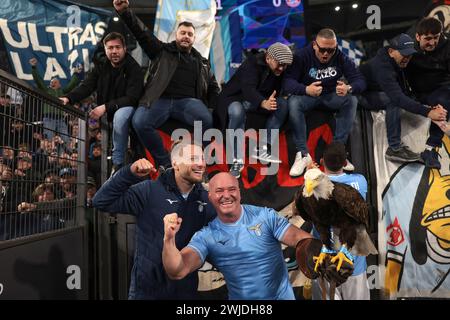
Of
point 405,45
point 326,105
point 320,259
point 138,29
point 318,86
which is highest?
point 138,29

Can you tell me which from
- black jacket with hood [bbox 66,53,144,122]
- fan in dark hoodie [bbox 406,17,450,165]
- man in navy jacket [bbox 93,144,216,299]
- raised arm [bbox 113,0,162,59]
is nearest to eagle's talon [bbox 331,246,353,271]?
man in navy jacket [bbox 93,144,216,299]

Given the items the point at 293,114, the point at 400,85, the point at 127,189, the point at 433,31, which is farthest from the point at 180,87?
the point at 433,31

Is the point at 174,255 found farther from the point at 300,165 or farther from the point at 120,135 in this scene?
the point at 300,165

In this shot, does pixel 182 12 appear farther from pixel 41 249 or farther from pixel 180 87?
pixel 41 249

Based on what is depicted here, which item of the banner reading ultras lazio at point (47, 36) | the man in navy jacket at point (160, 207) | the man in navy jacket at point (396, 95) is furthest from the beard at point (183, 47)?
the banner reading ultras lazio at point (47, 36)

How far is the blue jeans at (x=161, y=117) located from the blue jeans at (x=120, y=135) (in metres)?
0.09

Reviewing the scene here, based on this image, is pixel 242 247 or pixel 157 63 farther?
pixel 157 63

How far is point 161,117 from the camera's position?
12.3ft

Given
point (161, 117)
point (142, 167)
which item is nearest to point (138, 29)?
point (161, 117)

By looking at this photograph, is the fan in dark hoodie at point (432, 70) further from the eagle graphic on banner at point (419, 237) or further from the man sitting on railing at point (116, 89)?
the man sitting on railing at point (116, 89)

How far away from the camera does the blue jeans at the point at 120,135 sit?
11.9 feet

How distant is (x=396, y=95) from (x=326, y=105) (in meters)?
0.73

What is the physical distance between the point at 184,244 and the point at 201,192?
378mm

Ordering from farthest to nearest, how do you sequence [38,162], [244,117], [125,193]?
[244,117] < [38,162] < [125,193]
